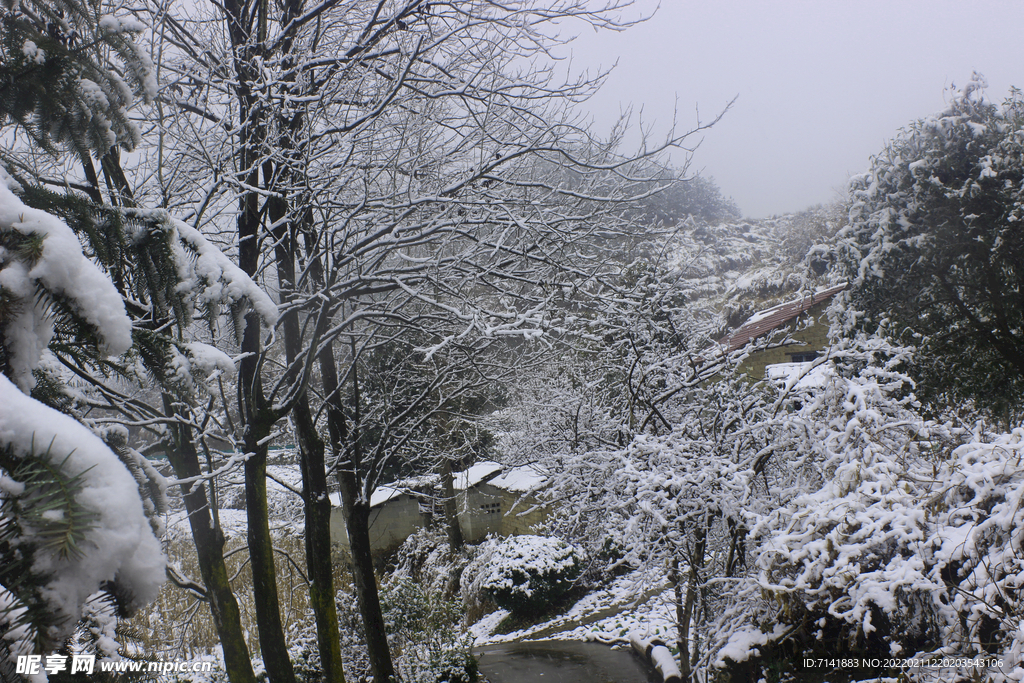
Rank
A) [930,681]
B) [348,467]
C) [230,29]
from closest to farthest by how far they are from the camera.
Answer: [930,681] < [230,29] < [348,467]

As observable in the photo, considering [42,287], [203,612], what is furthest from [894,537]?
[203,612]

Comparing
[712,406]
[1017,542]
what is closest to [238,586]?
[712,406]

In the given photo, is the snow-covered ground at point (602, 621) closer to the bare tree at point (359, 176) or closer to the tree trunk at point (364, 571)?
the tree trunk at point (364, 571)

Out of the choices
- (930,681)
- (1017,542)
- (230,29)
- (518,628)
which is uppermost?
(230,29)

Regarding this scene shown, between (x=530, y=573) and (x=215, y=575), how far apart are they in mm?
6856

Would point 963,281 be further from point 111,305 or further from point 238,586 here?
point 238,586

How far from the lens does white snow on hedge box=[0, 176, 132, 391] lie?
1273 mm

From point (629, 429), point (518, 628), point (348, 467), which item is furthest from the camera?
point (518, 628)

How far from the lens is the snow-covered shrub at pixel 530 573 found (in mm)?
10539

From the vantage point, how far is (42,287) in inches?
51.4

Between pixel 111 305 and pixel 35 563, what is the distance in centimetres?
72

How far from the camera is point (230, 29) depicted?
16.3ft

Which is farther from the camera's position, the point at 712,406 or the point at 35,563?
the point at 712,406

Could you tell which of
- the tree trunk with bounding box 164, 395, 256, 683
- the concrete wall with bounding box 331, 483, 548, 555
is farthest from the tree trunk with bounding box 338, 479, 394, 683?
the concrete wall with bounding box 331, 483, 548, 555
